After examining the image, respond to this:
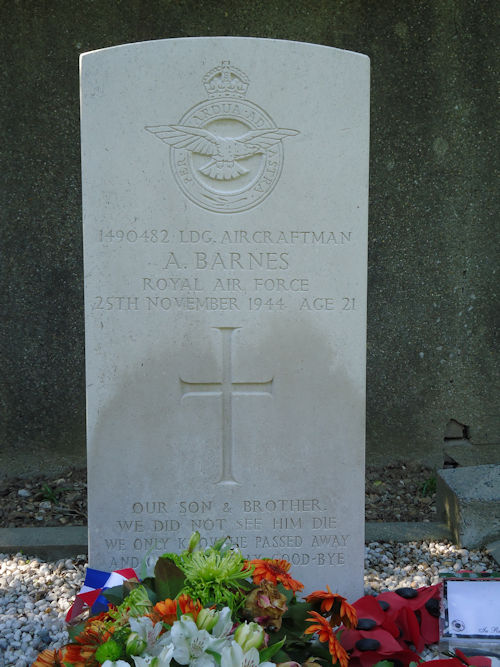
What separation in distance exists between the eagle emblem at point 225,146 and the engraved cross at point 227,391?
0.57 m

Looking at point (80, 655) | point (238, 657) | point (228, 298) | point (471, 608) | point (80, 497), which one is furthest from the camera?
point (80, 497)

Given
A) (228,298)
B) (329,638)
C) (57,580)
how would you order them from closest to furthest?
(329,638), (228,298), (57,580)

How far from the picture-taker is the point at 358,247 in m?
2.66

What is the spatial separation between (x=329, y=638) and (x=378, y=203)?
326 centimetres

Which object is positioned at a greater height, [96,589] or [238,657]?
[238,657]

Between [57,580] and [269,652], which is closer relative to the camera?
[269,652]

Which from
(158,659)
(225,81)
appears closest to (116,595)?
(158,659)

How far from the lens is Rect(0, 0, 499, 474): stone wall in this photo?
14.5 feet

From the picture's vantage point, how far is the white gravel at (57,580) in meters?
2.57

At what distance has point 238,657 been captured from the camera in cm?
158

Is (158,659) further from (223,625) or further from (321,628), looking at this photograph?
(321,628)

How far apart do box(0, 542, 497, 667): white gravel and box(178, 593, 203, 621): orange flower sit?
986 millimetres

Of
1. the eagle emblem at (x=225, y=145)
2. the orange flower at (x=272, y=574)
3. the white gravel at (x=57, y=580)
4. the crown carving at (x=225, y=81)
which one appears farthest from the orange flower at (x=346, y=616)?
the crown carving at (x=225, y=81)

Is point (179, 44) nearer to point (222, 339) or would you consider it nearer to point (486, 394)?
point (222, 339)
